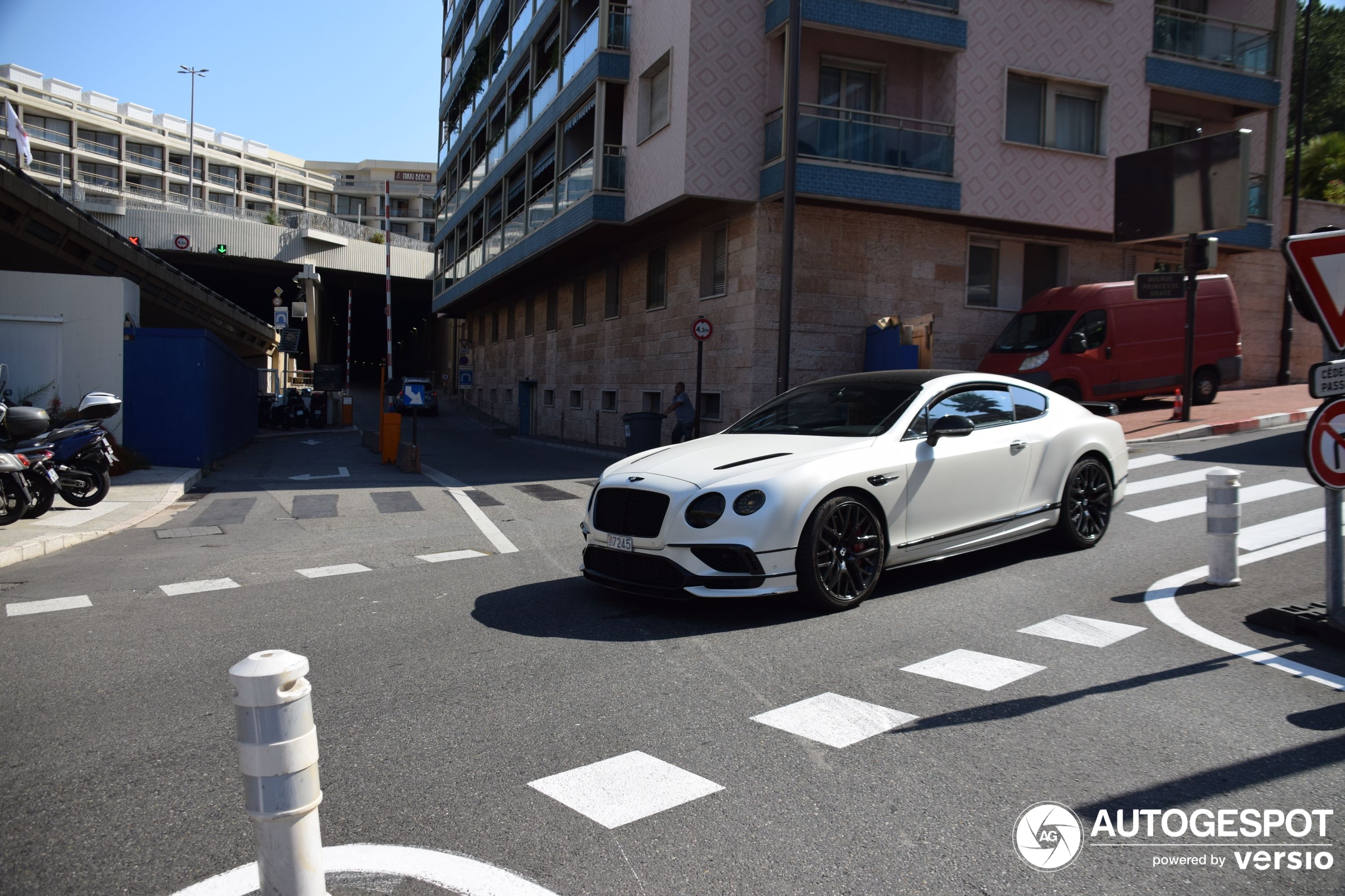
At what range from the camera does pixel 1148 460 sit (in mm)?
12750

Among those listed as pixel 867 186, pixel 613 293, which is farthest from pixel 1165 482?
pixel 613 293

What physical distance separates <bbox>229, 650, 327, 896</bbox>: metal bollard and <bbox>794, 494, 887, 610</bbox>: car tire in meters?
3.78

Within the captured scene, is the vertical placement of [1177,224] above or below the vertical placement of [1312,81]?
below

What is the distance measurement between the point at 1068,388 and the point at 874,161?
5697 millimetres

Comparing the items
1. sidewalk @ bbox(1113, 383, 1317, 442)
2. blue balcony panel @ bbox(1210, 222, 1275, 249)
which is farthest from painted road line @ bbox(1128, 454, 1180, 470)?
blue balcony panel @ bbox(1210, 222, 1275, 249)

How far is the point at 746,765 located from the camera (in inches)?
141

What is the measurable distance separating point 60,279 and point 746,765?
51.1ft

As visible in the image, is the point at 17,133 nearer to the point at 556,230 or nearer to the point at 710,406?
the point at 556,230

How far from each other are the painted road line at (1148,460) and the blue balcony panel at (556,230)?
41.9ft

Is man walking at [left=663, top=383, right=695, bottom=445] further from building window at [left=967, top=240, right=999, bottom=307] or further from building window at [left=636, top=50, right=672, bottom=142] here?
building window at [left=967, top=240, right=999, bottom=307]

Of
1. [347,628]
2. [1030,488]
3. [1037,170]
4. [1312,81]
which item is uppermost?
[1312,81]

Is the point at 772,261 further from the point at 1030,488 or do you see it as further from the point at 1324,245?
the point at 1324,245

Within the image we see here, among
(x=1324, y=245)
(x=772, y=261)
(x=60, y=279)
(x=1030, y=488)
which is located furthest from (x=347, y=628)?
(x=772, y=261)

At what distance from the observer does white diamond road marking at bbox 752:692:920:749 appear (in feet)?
12.7
